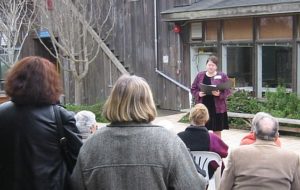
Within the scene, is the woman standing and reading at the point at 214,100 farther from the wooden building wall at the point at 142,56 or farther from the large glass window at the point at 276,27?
the wooden building wall at the point at 142,56

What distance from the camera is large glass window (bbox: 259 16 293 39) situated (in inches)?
490

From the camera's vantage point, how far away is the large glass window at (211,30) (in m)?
14.2

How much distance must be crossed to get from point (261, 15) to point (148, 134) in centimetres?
1013

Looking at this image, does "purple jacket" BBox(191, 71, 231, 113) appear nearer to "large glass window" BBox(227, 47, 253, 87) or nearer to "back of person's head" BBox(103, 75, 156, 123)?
"back of person's head" BBox(103, 75, 156, 123)

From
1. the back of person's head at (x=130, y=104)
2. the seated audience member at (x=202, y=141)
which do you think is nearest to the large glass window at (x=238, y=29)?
the seated audience member at (x=202, y=141)

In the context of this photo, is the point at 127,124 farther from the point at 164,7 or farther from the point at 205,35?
the point at 164,7

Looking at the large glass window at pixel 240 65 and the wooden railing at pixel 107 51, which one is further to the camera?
the wooden railing at pixel 107 51

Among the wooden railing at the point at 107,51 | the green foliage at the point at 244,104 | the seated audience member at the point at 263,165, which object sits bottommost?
the green foliage at the point at 244,104

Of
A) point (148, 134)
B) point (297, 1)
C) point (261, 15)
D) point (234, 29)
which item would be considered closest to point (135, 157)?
point (148, 134)

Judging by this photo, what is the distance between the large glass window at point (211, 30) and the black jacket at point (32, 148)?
11.2m

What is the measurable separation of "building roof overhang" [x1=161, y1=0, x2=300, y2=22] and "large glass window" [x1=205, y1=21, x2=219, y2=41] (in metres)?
0.52

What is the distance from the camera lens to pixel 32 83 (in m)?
3.37

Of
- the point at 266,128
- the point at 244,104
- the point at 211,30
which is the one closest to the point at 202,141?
the point at 266,128

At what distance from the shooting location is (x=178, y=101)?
1566 centimetres
